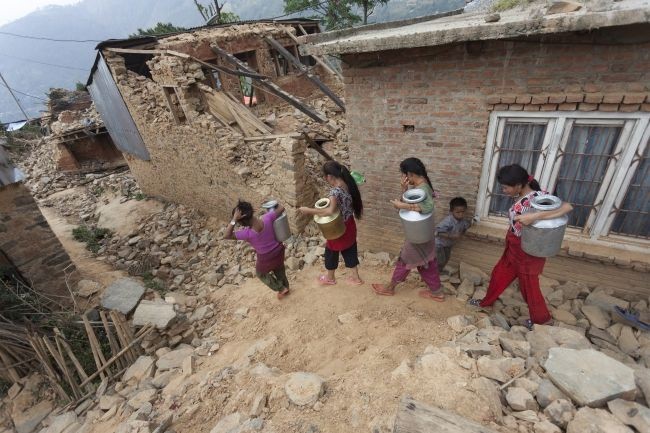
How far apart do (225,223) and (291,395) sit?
5.13 m

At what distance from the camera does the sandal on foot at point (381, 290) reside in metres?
3.88

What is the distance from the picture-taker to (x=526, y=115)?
9.97 feet

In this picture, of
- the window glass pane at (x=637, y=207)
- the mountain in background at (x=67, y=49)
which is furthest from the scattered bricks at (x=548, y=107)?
the mountain in background at (x=67, y=49)

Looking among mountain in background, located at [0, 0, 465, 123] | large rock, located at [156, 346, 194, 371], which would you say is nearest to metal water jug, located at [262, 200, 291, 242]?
large rock, located at [156, 346, 194, 371]

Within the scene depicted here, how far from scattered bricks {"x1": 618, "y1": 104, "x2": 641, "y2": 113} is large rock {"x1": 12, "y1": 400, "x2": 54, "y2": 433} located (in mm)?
6358

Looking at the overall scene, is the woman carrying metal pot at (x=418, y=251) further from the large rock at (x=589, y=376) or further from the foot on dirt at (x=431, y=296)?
the large rock at (x=589, y=376)

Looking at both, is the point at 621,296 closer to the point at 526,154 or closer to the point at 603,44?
the point at 526,154

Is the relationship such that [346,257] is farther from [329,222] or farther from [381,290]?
[329,222]

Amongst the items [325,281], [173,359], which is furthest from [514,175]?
[173,359]

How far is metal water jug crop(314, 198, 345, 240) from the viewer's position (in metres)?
3.36

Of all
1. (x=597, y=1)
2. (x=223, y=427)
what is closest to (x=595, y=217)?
(x=597, y=1)

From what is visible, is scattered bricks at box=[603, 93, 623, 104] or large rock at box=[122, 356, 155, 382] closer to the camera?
scattered bricks at box=[603, 93, 623, 104]

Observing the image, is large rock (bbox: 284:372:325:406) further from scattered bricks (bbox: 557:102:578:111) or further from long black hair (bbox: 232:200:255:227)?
scattered bricks (bbox: 557:102:578:111)

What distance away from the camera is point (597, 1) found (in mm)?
2633
